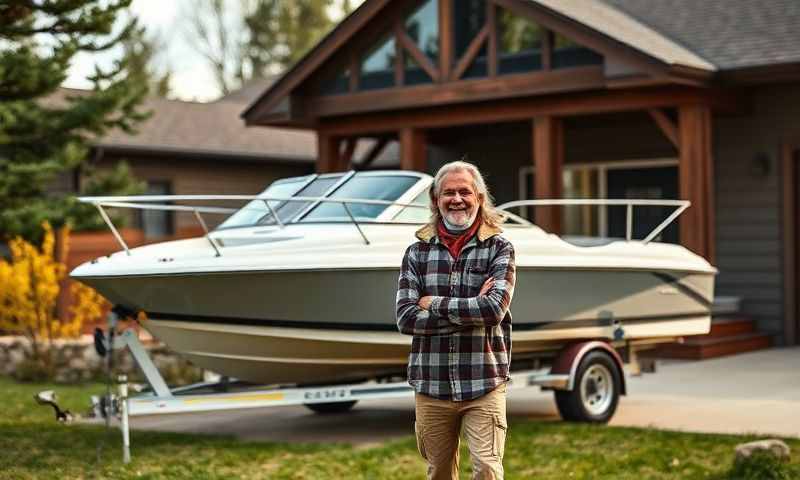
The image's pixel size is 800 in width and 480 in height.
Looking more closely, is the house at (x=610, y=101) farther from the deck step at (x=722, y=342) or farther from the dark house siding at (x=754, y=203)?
the deck step at (x=722, y=342)

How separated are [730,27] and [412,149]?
4.44 meters

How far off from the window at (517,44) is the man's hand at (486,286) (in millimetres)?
10359

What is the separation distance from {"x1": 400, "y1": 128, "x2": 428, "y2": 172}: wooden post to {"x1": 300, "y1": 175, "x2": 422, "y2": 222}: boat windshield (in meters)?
6.71

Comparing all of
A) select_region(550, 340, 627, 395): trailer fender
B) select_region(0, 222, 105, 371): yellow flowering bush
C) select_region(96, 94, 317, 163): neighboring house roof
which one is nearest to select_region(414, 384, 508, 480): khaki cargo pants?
select_region(550, 340, 627, 395): trailer fender

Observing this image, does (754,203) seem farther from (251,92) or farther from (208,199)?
(251,92)

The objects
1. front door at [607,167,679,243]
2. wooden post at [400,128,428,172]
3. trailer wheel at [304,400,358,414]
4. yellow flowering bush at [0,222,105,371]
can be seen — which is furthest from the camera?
front door at [607,167,679,243]

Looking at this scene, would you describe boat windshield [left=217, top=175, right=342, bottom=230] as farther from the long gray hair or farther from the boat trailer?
the long gray hair

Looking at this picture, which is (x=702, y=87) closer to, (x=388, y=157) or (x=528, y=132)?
(x=528, y=132)

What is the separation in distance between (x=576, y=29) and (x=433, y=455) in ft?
32.8

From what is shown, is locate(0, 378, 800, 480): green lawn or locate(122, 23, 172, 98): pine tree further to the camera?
locate(122, 23, 172, 98): pine tree

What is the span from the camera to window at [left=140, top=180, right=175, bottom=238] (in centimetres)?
2236

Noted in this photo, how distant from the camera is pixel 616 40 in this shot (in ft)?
46.4

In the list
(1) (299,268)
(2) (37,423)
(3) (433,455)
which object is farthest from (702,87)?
(3) (433,455)

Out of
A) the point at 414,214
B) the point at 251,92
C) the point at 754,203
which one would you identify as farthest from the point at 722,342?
the point at 251,92
